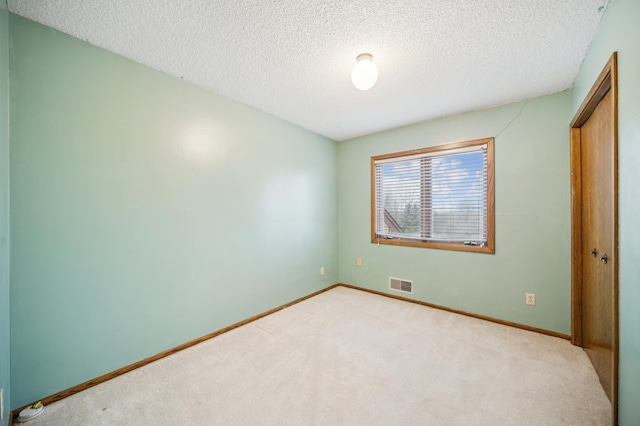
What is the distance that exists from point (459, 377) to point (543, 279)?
4.89 feet

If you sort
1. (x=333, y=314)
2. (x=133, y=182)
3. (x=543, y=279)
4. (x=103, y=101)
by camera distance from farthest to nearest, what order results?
(x=333, y=314) < (x=543, y=279) < (x=133, y=182) < (x=103, y=101)

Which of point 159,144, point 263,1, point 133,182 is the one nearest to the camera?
point 263,1

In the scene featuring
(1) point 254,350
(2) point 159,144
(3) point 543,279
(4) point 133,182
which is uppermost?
(2) point 159,144

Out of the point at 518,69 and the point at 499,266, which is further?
the point at 499,266

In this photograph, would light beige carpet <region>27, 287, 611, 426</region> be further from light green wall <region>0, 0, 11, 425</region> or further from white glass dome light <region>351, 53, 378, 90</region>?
white glass dome light <region>351, 53, 378, 90</region>

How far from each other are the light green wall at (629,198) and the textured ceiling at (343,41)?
17.0 inches

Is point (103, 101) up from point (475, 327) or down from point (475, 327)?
up

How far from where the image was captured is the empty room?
147cm

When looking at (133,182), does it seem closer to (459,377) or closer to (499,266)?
(459,377)

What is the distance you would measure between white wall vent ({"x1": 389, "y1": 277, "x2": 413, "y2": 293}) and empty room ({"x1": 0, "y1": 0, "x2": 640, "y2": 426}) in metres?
0.12

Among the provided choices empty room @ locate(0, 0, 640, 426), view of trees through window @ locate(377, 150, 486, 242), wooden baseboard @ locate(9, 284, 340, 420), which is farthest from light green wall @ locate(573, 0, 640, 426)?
wooden baseboard @ locate(9, 284, 340, 420)

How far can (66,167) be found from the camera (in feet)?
5.48

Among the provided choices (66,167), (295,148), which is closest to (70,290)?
(66,167)

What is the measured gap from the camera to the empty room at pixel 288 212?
147 cm
